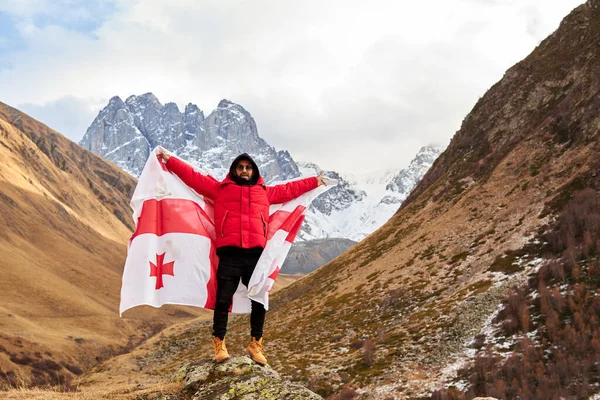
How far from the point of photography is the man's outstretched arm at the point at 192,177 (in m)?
12.0

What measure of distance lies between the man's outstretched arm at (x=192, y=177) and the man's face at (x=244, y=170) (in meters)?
0.93

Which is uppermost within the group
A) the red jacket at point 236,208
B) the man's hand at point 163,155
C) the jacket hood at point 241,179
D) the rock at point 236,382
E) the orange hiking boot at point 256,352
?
the man's hand at point 163,155

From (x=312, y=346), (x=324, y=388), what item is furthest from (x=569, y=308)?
(x=312, y=346)

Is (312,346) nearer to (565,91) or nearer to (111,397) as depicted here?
(111,397)

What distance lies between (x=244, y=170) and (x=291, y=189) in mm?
2133

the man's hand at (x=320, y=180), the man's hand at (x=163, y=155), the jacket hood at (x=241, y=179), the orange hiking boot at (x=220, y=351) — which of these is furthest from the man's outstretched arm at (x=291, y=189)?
the orange hiking boot at (x=220, y=351)

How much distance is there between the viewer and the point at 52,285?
378 ft

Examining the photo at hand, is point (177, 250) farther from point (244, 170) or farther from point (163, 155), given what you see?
point (244, 170)

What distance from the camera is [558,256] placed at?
104 feet

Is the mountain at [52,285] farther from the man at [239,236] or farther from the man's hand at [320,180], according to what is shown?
the man's hand at [320,180]

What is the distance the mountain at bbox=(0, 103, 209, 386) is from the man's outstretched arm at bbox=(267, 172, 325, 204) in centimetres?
4470

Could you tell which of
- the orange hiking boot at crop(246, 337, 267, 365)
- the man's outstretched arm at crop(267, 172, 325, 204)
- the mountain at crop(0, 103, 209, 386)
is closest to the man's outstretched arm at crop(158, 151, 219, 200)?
the man's outstretched arm at crop(267, 172, 325, 204)

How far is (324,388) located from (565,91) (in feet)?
160

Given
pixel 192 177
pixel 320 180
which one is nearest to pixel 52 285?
pixel 192 177
